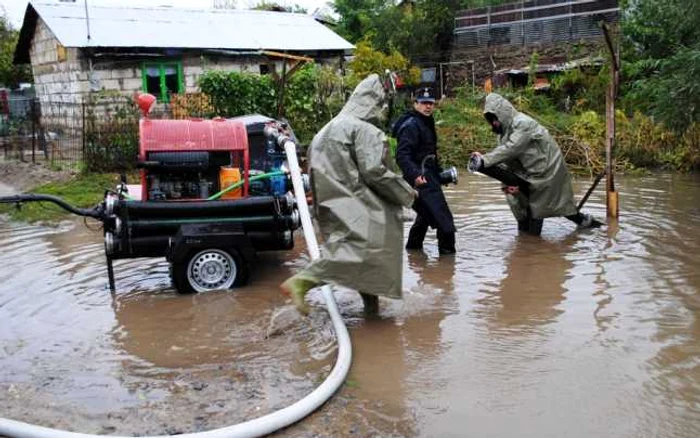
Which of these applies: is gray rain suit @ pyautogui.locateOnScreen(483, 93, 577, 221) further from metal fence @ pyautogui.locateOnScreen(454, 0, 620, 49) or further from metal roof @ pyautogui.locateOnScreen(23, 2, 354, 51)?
metal fence @ pyautogui.locateOnScreen(454, 0, 620, 49)

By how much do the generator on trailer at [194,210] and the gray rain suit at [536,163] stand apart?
3074 millimetres

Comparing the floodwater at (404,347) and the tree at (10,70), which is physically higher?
the tree at (10,70)

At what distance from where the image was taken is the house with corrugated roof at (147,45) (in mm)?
20797

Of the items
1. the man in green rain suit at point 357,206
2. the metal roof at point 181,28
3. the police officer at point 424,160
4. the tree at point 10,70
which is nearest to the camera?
the man in green rain suit at point 357,206

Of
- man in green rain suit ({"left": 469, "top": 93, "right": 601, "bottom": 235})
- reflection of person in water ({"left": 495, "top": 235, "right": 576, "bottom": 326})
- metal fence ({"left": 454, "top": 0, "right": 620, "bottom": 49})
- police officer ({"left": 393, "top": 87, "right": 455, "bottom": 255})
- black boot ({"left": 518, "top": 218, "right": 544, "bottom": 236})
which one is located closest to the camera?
reflection of person in water ({"left": 495, "top": 235, "right": 576, "bottom": 326})

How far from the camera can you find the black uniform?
7.90 metres

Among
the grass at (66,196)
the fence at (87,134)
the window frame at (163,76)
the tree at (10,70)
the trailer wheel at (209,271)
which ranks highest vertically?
the tree at (10,70)

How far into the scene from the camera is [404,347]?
5477mm

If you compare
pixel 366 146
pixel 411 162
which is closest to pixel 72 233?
pixel 411 162

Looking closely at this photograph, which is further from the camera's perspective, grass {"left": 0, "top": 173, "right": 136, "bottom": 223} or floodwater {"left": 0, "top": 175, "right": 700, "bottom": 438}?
grass {"left": 0, "top": 173, "right": 136, "bottom": 223}

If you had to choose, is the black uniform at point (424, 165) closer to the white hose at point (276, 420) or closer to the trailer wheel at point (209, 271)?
the trailer wheel at point (209, 271)

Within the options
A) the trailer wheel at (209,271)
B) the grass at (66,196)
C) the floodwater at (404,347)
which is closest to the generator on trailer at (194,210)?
the trailer wheel at (209,271)

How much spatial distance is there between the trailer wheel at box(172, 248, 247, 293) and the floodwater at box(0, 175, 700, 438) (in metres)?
0.12

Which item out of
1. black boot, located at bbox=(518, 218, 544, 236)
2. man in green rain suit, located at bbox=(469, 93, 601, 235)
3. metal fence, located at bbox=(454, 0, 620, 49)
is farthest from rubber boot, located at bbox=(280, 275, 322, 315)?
metal fence, located at bbox=(454, 0, 620, 49)
